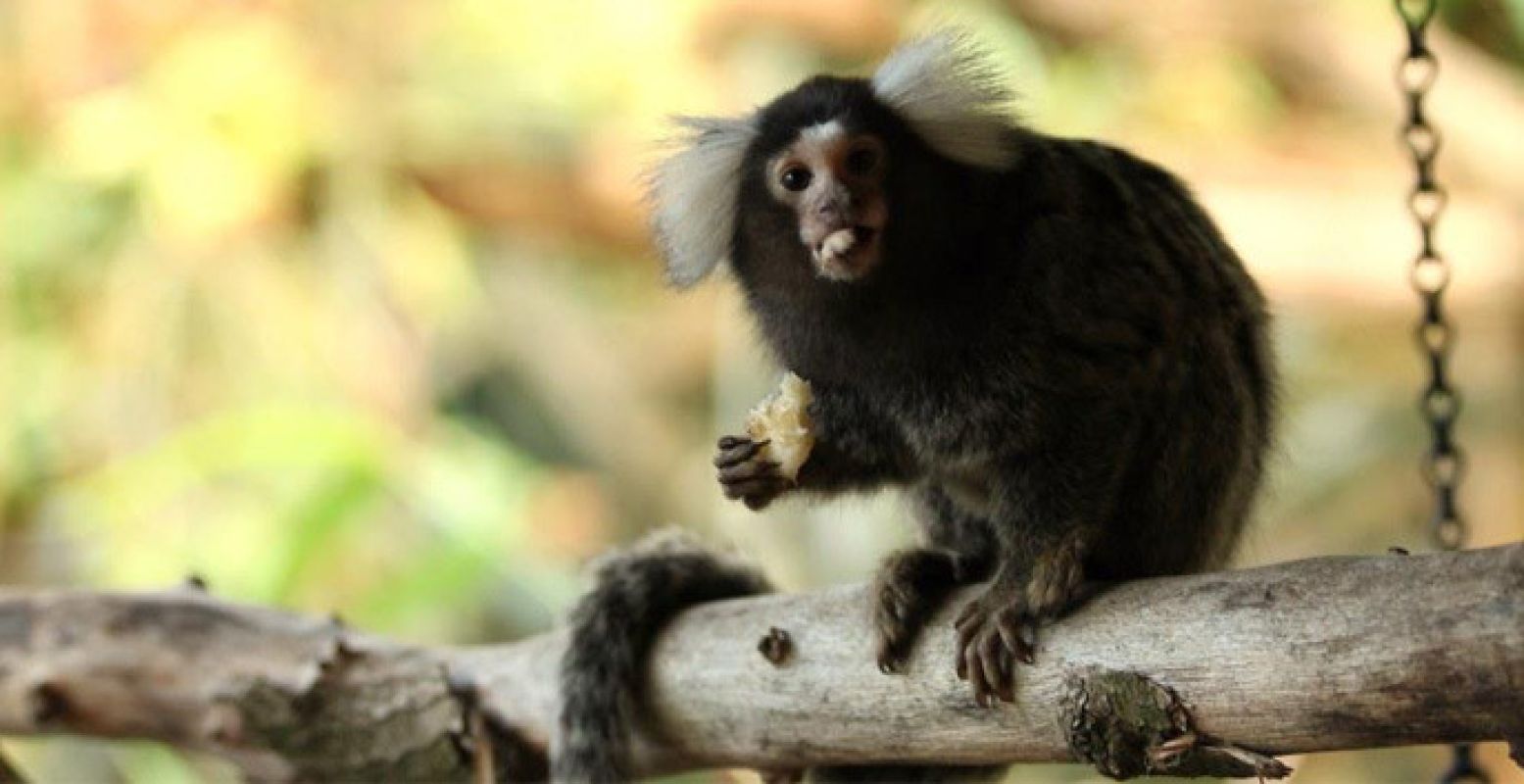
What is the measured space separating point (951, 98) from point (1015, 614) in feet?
2.48

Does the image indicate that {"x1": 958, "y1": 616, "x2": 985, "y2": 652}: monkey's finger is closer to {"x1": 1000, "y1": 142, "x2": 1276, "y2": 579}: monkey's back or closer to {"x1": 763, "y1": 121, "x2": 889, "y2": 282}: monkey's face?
{"x1": 1000, "y1": 142, "x2": 1276, "y2": 579}: monkey's back

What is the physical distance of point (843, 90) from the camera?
2740 millimetres

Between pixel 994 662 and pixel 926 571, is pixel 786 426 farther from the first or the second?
pixel 994 662

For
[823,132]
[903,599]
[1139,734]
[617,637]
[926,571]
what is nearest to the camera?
[1139,734]

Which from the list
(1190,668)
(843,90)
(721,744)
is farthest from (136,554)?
(1190,668)

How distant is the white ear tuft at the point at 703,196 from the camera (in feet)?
9.30

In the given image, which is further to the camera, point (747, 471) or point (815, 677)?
point (815, 677)

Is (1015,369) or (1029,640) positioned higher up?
(1015,369)

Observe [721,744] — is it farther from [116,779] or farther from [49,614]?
[116,779]

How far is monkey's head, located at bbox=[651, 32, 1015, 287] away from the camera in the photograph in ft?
8.52

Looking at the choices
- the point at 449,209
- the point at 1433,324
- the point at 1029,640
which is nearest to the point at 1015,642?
the point at 1029,640

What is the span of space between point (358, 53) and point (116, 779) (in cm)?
251

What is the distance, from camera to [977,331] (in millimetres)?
2689

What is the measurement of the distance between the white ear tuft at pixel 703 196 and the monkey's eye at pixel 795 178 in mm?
149
